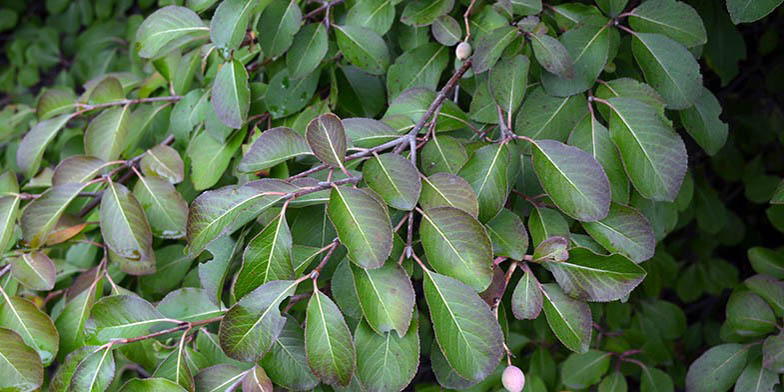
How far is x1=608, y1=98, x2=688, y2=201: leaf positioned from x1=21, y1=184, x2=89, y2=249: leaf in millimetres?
804

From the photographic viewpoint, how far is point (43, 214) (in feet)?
3.12

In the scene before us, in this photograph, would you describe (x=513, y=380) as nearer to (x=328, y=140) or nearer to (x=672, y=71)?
(x=328, y=140)

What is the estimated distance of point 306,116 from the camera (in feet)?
3.51

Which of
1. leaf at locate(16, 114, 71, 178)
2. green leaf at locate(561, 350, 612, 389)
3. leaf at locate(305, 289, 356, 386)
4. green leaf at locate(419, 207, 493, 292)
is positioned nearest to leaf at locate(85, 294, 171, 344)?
leaf at locate(305, 289, 356, 386)

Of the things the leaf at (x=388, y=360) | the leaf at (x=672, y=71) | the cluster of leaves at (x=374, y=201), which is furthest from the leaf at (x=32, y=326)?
the leaf at (x=672, y=71)

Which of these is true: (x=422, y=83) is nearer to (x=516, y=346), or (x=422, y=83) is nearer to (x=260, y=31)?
(x=260, y=31)

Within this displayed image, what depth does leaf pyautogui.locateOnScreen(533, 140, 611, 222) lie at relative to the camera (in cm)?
74

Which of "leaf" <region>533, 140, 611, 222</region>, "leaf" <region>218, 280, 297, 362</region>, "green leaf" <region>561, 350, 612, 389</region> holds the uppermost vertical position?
"leaf" <region>533, 140, 611, 222</region>

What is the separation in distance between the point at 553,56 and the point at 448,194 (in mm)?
248

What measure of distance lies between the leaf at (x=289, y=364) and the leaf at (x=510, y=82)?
408 millimetres

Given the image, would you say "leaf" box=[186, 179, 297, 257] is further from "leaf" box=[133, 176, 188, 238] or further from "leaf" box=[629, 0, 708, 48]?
"leaf" box=[629, 0, 708, 48]

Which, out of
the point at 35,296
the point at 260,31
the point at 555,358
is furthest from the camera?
the point at 555,358

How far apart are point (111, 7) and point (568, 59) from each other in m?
1.90

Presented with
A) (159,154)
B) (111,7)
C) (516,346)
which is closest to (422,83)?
(159,154)
